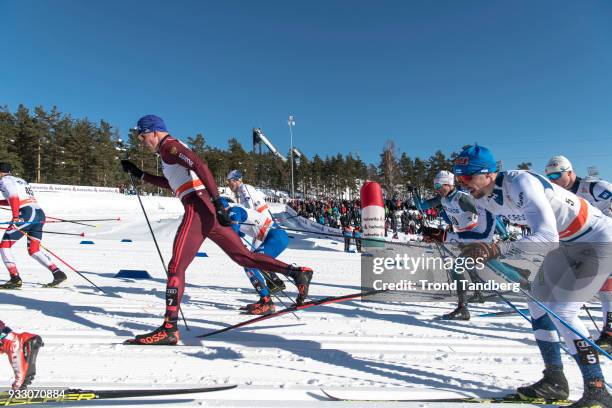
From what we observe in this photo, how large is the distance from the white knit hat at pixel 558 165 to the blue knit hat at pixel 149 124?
4.64 meters

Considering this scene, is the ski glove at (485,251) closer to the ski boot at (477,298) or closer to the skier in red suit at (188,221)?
the skier in red suit at (188,221)

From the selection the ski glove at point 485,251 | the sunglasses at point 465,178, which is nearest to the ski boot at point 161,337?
the ski glove at point 485,251

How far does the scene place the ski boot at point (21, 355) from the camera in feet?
7.34

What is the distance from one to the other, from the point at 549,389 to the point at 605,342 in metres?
1.88

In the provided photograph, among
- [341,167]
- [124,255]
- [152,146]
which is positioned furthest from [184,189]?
[341,167]

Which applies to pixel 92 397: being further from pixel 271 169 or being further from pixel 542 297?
pixel 271 169

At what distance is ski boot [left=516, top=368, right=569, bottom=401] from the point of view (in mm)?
2395

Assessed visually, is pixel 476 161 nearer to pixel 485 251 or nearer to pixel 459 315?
pixel 485 251

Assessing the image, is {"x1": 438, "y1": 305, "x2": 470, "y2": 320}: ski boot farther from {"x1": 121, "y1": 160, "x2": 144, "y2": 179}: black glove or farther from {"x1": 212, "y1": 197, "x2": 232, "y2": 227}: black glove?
{"x1": 121, "y1": 160, "x2": 144, "y2": 179}: black glove

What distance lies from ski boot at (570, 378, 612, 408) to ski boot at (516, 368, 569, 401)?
13 cm

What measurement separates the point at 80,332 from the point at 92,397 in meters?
1.61

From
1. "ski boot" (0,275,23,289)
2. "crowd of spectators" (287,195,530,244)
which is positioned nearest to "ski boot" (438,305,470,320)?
"ski boot" (0,275,23,289)

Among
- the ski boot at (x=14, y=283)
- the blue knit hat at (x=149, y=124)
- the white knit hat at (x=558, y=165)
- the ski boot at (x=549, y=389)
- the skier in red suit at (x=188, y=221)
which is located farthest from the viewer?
the ski boot at (x=14, y=283)

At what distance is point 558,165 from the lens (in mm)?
4285
